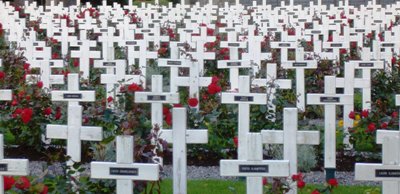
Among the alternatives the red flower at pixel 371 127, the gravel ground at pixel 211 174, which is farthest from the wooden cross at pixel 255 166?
the red flower at pixel 371 127

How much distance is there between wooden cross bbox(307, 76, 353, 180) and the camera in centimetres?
851

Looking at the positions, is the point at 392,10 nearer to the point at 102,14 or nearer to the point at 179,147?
the point at 102,14

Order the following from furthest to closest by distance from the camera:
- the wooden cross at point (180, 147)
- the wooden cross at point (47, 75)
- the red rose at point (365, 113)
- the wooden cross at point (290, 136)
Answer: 1. the wooden cross at point (47, 75)
2. the red rose at point (365, 113)
3. the wooden cross at point (180, 147)
4. the wooden cross at point (290, 136)

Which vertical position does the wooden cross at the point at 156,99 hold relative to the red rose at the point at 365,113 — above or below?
above

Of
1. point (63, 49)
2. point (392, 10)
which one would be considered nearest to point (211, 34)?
point (63, 49)

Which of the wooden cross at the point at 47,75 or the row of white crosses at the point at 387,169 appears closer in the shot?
the row of white crosses at the point at 387,169

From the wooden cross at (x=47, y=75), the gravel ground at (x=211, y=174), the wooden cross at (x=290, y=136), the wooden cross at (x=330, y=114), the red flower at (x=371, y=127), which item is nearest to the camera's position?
the wooden cross at (x=290, y=136)

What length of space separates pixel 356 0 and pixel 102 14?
11559mm

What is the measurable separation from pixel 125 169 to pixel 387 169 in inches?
61.3

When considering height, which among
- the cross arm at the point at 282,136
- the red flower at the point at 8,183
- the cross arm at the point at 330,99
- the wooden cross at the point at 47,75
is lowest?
the red flower at the point at 8,183

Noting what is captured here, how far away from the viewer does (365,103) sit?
35.4 feet

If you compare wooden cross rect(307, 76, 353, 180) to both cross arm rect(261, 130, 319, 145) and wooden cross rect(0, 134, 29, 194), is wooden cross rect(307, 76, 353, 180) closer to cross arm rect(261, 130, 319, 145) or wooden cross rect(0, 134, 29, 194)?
cross arm rect(261, 130, 319, 145)

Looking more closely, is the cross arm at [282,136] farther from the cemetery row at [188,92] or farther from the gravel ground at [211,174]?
the gravel ground at [211,174]

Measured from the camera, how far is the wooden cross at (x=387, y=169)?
5.80 metres
